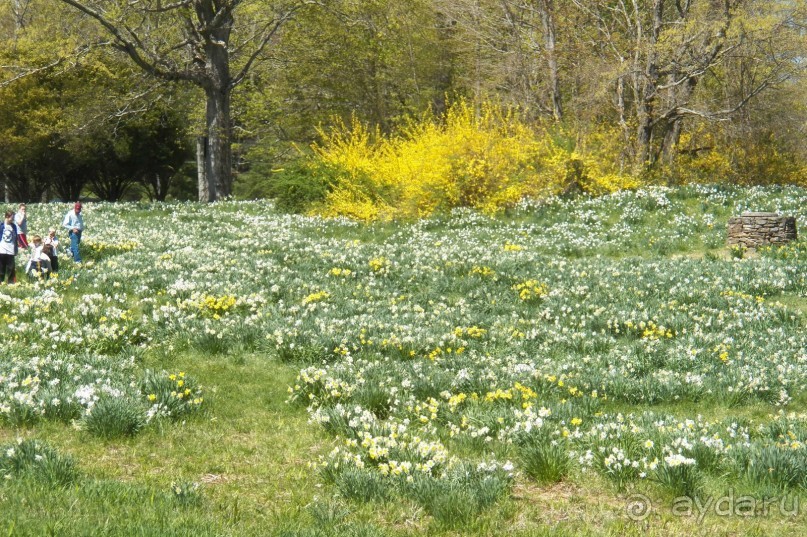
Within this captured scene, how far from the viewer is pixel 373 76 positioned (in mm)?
37750

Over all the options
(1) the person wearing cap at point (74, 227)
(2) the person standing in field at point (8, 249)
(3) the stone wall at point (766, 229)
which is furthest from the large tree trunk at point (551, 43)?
(2) the person standing in field at point (8, 249)

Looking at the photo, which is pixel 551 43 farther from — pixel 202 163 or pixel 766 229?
pixel 202 163

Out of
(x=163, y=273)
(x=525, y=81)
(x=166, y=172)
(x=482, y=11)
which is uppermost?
(x=482, y=11)

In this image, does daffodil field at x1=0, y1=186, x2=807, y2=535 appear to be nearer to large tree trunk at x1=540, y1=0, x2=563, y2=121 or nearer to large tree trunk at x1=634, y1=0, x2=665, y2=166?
large tree trunk at x1=634, y1=0, x2=665, y2=166

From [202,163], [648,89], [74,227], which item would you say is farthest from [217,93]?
[648,89]

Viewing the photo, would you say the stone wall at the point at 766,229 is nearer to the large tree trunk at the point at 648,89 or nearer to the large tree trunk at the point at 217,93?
the large tree trunk at the point at 648,89

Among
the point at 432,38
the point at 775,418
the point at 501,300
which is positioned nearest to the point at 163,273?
the point at 501,300

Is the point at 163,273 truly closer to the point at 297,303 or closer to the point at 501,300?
the point at 297,303

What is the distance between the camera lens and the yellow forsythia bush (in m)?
21.7

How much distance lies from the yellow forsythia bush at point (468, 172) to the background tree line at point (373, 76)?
1.33m

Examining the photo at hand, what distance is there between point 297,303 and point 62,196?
126 feet

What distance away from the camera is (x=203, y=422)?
649cm

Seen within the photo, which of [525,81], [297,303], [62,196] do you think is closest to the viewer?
[297,303]

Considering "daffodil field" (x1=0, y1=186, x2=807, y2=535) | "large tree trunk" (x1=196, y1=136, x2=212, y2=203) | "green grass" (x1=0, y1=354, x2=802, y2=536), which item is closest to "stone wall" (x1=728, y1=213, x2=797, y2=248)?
"daffodil field" (x1=0, y1=186, x2=807, y2=535)
